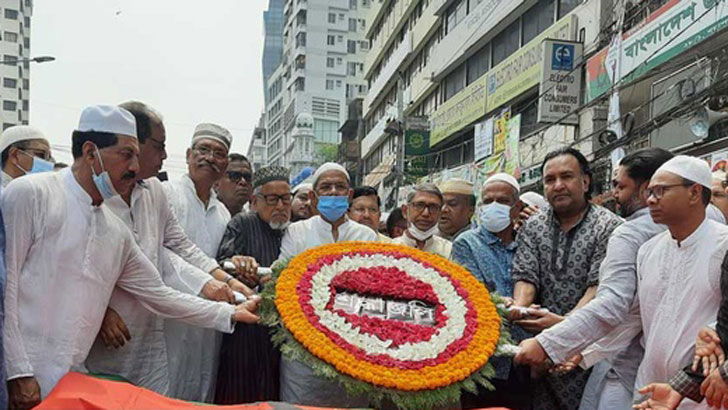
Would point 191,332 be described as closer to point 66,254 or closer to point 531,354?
point 66,254

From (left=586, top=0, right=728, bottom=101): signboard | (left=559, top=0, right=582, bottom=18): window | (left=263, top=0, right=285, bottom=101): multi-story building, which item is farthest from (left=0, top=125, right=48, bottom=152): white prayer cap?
(left=263, top=0, right=285, bottom=101): multi-story building

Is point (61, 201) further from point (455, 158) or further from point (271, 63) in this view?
point (271, 63)

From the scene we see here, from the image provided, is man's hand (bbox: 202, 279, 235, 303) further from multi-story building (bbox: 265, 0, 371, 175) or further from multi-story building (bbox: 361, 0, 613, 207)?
multi-story building (bbox: 265, 0, 371, 175)

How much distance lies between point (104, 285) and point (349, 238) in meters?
1.79

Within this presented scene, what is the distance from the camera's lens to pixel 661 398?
8.32 ft

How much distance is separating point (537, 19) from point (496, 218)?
50.4ft

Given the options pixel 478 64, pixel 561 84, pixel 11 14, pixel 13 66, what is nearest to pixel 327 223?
pixel 561 84

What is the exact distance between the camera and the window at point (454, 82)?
2448 cm

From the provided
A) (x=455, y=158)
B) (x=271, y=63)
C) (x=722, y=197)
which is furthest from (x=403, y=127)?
(x=271, y=63)

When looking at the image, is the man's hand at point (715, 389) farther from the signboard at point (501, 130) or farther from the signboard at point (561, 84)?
the signboard at point (501, 130)

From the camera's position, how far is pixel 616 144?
11727mm

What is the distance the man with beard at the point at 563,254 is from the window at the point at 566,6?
13847mm

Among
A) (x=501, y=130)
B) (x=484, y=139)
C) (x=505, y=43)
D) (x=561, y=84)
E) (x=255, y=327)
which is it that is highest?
(x=505, y=43)

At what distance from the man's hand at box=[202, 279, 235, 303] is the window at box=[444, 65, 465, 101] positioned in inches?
873
